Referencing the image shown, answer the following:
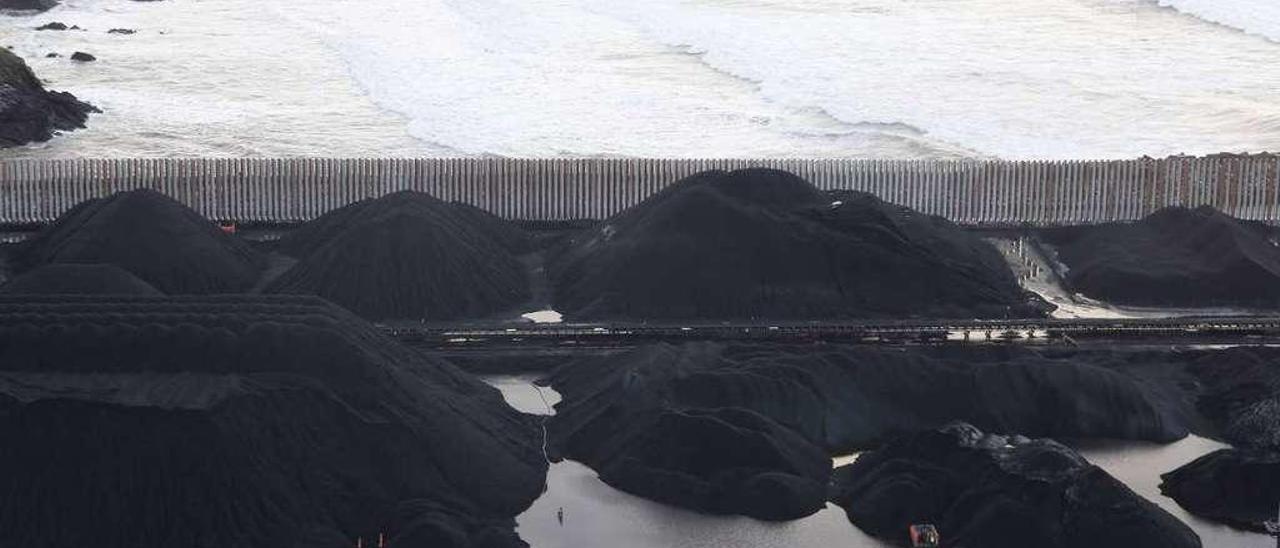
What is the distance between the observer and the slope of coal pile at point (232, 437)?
17062mm

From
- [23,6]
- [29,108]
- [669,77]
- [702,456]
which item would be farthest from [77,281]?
[23,6]

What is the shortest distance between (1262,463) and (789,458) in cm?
417

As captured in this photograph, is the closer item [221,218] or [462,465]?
[462,465]

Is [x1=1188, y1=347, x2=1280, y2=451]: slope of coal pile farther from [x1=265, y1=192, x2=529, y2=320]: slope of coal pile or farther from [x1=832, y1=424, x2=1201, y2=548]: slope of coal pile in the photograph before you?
[x1=265, y1=192, x2=529, y2=320]: slope of coal pile

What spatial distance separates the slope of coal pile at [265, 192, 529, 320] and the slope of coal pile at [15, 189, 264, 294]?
0.80 metres

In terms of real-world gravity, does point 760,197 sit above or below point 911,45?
above

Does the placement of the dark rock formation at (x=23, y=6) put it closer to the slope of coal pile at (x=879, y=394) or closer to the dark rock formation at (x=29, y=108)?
the dark rock formation at (x=29, y=108)

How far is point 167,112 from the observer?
45344 millimetres

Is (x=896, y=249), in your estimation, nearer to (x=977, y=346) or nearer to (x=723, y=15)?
(x=977, y=346)

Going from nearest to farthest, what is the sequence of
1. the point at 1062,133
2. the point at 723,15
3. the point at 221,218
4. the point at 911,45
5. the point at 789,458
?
the point at 789,458 < the point at 221,218 < the point at 1062,133 < the point at 911,45 < the point at 723,15

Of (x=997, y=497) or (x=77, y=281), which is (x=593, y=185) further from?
(x=997, y=497)

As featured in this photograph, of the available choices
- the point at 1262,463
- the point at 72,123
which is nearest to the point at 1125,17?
the point at 72,123

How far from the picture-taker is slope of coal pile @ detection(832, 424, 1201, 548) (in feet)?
56.6

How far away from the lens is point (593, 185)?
2961cm
